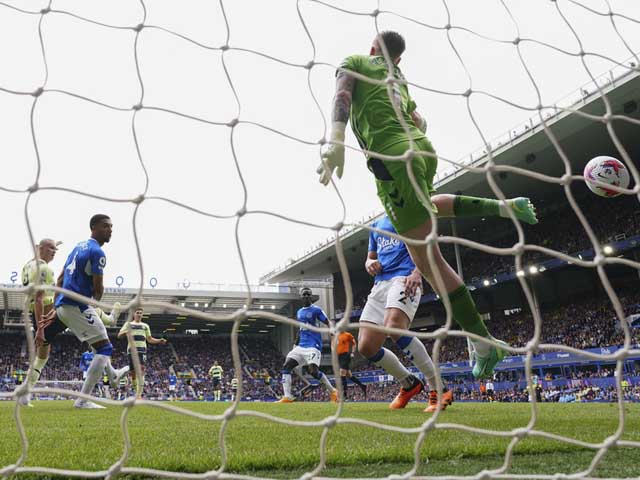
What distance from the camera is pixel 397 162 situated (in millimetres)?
2568

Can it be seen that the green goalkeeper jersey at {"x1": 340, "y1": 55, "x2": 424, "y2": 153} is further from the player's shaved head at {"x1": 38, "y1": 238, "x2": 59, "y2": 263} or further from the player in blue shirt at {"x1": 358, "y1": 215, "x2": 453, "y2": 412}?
the player's shaved head at {"x1": 38, "y1": 238, "x2": 59, "y2": 263}

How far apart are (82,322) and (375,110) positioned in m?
3.53

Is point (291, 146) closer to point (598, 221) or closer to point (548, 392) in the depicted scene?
point (548, 392)

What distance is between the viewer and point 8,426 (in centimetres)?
337

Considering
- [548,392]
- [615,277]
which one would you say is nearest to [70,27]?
[548,392]

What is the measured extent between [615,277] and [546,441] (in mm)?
25695

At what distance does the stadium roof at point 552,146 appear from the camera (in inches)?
627

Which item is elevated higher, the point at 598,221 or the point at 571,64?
the point at 598,221

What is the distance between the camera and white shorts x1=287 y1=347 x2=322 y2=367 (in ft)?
28.2

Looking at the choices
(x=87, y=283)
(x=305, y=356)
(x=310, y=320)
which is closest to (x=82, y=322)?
(x=87, y=283)

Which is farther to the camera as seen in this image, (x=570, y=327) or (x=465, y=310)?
(x=570, y=327)

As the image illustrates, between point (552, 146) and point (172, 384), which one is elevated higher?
point (552, 146)

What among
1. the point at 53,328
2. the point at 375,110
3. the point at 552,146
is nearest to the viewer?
the point at 375,110

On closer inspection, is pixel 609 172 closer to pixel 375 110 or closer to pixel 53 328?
pixel 375 110
